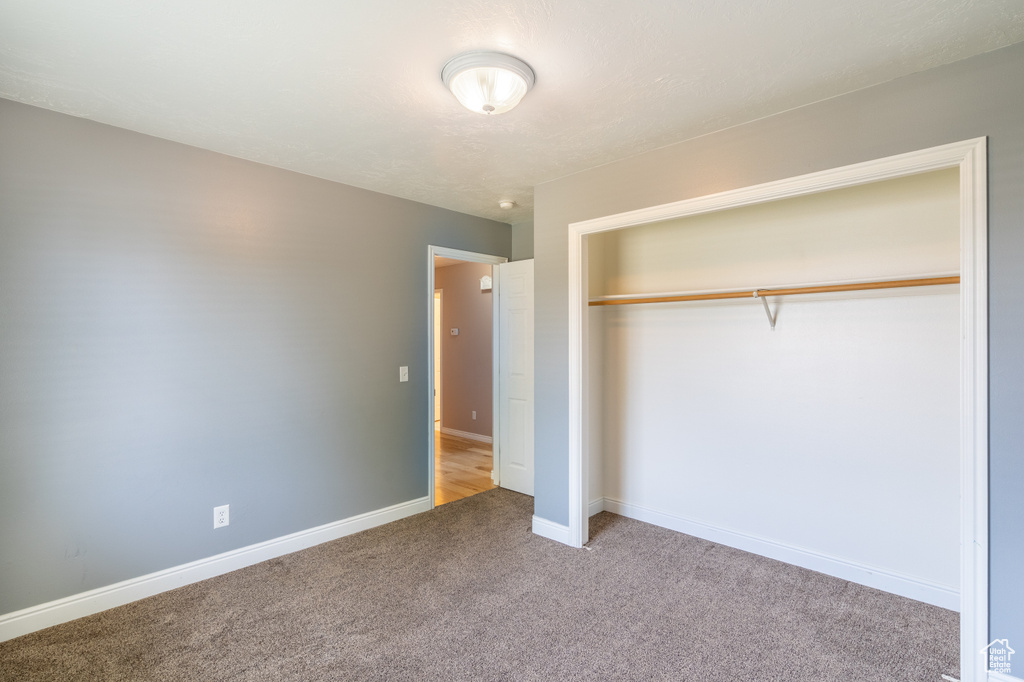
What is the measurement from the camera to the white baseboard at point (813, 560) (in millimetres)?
2480

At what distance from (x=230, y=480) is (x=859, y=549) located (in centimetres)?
368

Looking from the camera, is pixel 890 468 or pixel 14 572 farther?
pixel 890 468

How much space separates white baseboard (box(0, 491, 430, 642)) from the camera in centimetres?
228

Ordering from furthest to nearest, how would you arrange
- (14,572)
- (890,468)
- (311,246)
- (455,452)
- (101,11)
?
(455,452) → (311,246) → (890,468) → (14,572) → (101,11)

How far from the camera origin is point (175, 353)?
2.69 metres

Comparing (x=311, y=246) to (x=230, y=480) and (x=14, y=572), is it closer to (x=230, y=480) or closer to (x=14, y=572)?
(x=230, y=480)

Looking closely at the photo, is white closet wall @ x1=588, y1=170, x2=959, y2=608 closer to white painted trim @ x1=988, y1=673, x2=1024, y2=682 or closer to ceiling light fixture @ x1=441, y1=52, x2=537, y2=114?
white painted trim @ x1=988, y1=673, x2=1024, y2=682

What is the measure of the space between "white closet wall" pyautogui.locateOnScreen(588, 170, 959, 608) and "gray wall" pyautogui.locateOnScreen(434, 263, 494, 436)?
2701 mm

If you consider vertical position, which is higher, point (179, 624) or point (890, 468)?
point (890, 468)

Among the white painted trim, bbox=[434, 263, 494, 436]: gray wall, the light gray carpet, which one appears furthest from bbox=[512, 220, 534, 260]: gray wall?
the white painted trim

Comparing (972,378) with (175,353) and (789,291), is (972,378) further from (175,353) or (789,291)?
(175,353)

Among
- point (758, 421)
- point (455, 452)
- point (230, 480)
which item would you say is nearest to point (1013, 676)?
point (758, 421)

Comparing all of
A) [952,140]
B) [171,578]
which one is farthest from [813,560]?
[171,578]

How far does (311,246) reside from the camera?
3.26 metres
